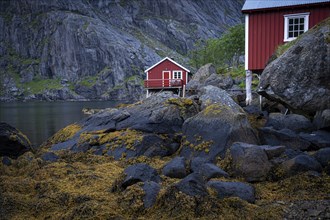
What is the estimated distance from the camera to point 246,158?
9469 millimetres

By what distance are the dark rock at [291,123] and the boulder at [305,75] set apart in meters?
0.60

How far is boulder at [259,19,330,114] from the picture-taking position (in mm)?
13281

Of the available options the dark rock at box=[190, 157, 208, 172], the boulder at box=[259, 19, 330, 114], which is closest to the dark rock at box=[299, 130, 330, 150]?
the boulder at box=[259, 19, 330, 114]

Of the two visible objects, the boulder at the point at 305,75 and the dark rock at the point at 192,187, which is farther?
the boulder at the point at 305,75

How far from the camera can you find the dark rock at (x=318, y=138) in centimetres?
1154

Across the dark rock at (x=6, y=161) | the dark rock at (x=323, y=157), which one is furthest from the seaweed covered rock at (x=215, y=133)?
the dark rock at (x=6, y=161)

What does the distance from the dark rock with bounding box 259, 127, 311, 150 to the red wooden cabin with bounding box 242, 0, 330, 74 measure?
383 inches

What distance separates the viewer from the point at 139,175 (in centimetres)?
909

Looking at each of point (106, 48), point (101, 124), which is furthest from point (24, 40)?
point (101, 124)

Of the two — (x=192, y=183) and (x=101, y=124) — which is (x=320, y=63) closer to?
(x=192, y=183)

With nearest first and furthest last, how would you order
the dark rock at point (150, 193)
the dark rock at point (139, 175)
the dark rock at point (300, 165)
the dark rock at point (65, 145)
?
the dark rock at point (150, 193)
the dark rock at point (139, 175)
the dark rock at point (300, 165)
the dark rock at point (65, 145)

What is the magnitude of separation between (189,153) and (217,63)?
66.8 metres

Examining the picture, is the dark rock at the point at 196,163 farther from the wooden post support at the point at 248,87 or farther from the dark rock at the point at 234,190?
the wooden post support at the point at 248,87

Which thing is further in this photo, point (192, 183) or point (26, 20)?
point (26, 20)
